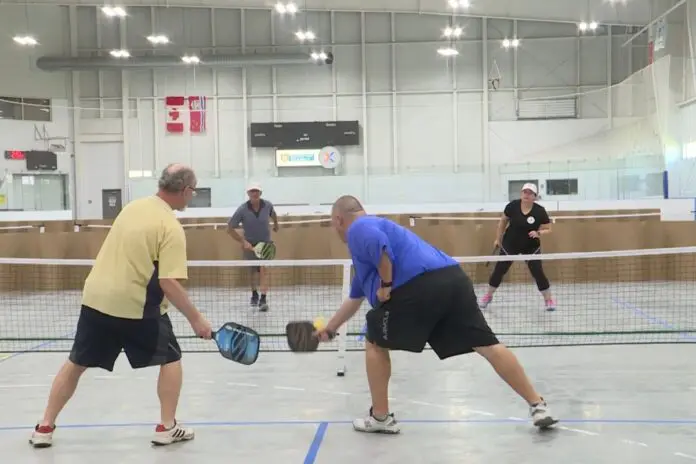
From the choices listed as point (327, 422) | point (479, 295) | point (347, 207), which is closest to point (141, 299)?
point (347, 207)

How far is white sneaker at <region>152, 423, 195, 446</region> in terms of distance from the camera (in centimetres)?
424

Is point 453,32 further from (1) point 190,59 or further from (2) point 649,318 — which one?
(2) point 649,318

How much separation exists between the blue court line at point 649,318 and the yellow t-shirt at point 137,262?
575 centimetres

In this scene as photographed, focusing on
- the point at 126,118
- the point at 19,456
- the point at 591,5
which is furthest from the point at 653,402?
the point at 126,118

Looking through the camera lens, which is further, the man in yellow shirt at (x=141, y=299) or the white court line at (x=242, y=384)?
the white court line at (x=242, y=384)

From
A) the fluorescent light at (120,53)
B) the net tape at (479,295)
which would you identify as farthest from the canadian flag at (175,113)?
the net tape at (479,295)

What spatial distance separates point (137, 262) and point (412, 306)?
1.62 meters

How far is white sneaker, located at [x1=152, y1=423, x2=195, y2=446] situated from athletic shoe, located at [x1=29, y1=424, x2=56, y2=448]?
0.63 meters

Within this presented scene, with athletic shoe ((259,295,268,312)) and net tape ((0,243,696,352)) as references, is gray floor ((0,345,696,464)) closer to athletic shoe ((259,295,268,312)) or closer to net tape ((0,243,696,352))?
net tape ((0,243,696,352))

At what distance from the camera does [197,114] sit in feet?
98.1

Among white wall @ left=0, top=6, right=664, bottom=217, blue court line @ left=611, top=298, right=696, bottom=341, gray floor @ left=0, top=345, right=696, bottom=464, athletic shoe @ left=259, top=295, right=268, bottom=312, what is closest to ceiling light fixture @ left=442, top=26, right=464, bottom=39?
white wall @ left=0, top=6, right=664, bottom=217

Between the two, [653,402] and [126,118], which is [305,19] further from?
[653,402]

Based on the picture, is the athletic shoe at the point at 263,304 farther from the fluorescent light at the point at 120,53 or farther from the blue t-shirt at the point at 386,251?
the fluorescent light at the point at 120,53

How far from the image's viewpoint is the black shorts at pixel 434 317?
4137 mm
